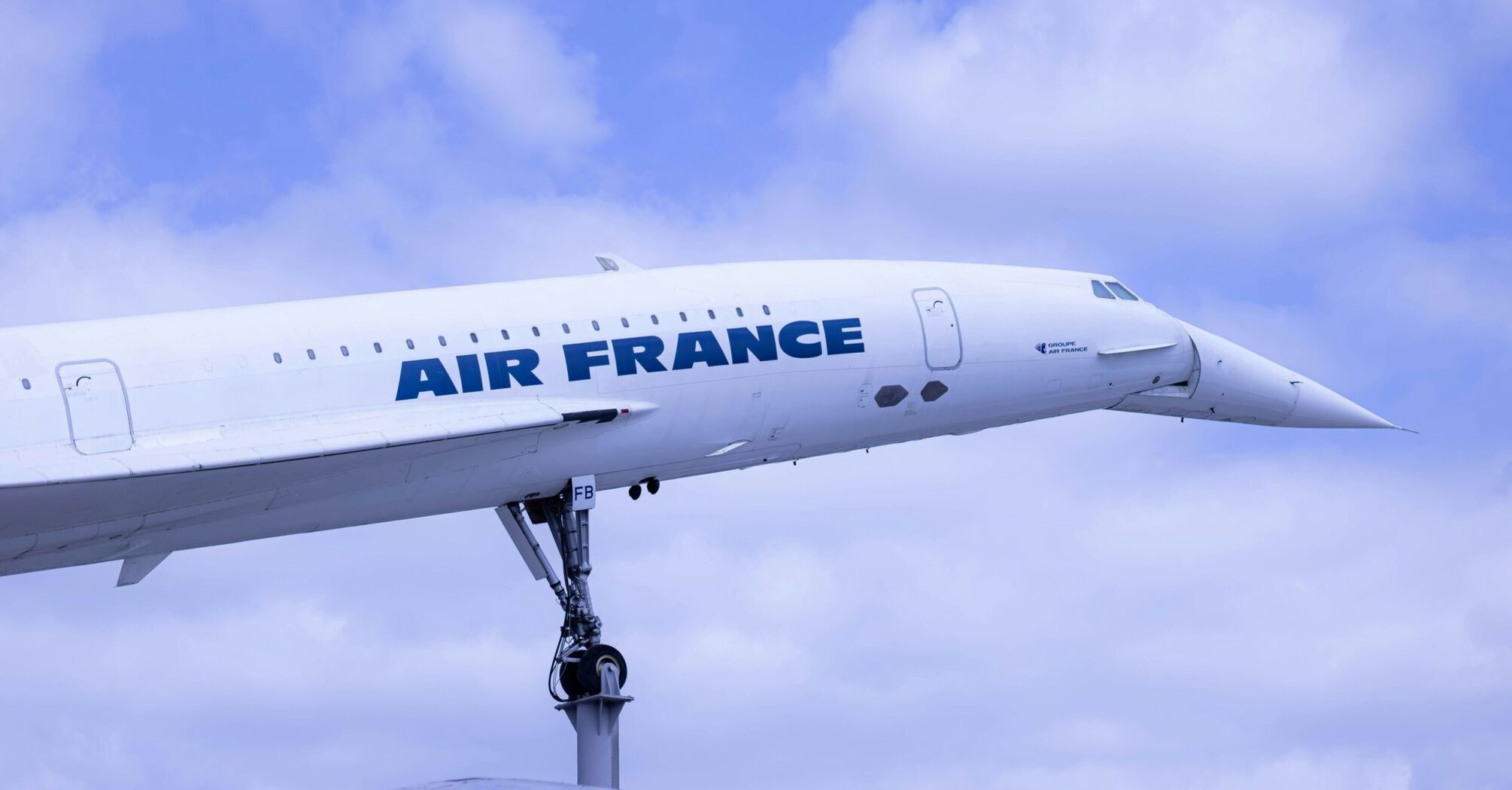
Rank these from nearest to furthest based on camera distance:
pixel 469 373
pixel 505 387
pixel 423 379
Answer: pixel 423 379, pixel 469 373, pixel 505 387

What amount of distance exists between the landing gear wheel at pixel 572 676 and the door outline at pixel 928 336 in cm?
542

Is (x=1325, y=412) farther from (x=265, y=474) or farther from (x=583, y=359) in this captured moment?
(x=265, y=474)

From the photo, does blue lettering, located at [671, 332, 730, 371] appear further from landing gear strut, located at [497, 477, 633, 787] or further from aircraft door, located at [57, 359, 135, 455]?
aircraft door, located at [57, 359, 135, 455]

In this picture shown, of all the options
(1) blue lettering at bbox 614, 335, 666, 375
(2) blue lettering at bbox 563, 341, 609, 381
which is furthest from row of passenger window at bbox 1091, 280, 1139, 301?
(2) blue lettering at bbox 563, 341, 609, 381

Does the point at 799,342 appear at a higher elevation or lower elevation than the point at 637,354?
higher

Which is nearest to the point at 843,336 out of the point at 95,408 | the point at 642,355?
the point at 642,355

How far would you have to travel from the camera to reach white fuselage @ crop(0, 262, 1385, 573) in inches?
730

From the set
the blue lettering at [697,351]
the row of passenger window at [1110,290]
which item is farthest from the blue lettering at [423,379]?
the row of passenger window at [1110,290]

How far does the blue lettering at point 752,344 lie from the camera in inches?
854

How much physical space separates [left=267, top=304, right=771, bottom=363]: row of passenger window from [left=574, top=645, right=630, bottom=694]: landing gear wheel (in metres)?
3.75

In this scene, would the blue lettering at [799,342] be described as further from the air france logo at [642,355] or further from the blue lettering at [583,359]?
the blue lettering at [583,359]

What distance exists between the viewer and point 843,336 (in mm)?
22391

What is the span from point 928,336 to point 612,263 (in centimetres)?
392

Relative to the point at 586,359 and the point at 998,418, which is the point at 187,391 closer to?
the point at 586,359
